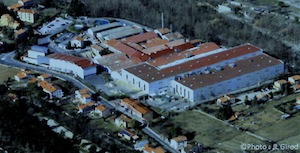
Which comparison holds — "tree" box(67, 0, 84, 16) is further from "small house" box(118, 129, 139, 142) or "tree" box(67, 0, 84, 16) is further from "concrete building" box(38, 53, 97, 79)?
"small house" box(118, 129, 139, 142)

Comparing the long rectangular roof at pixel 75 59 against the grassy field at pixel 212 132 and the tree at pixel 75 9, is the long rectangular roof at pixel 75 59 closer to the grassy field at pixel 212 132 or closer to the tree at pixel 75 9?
the grassy field at pixel 212 132

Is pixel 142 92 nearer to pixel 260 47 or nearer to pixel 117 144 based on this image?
pixel 117 144

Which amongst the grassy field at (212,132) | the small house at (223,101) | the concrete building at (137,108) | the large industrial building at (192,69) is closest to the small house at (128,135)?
the concrete building at (137,108)

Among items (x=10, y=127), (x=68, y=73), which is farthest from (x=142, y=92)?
(x=10, y=127)

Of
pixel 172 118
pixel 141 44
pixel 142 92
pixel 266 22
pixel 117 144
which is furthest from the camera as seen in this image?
pixel 266 22

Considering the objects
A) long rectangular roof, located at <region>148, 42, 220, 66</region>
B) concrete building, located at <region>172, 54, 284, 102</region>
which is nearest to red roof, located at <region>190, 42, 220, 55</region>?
long rectangular roof, located at <region>148, 42, 220, 66</region>

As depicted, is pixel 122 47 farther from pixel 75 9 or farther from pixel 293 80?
pixel 293 80

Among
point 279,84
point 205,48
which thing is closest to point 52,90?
point 205,48
